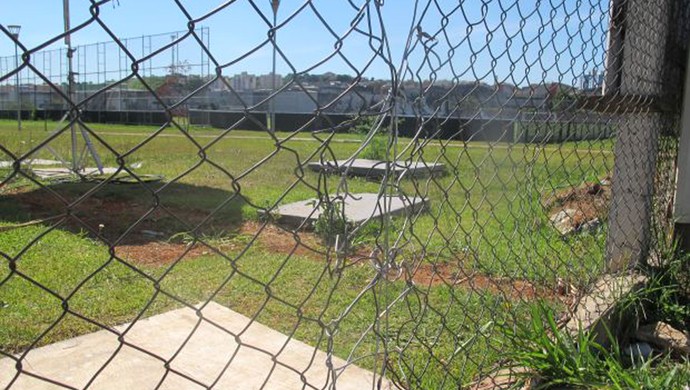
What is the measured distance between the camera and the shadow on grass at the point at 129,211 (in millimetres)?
4676

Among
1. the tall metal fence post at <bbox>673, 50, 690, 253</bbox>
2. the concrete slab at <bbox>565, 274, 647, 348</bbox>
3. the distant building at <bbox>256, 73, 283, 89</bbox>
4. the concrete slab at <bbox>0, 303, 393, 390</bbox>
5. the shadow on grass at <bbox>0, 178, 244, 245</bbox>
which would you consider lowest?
the shadow on grass at <bbox>0, 178, 244, 245</bbox>

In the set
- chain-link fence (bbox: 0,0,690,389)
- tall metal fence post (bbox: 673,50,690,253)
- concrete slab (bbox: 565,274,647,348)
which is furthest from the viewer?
tall metal fence post (bbox: 673,50,690,253)

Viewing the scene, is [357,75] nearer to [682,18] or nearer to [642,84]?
[642,84]

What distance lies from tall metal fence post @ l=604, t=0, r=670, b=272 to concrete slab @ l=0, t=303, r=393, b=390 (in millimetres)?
1603

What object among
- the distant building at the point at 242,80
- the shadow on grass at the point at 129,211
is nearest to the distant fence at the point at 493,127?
the distant building at the point at 242,80

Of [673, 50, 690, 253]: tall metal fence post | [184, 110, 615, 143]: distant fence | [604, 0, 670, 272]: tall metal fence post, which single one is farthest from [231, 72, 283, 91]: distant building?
[673, 50, 690, 253]: tall metal fence post

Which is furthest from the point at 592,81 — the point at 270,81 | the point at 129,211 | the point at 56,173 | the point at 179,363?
the point at 56,173

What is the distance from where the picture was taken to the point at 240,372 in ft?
6.77

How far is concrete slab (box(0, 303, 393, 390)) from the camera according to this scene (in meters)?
1.97

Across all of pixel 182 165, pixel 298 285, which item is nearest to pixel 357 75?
pixel 298 285

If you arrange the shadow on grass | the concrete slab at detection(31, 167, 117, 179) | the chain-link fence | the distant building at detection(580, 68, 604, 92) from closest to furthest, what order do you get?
the chain-link fence → the distant building at detection(580, 68, 604, 92) → the shadow on grass → the concrete slab at detection(31, 167, 117, 179)

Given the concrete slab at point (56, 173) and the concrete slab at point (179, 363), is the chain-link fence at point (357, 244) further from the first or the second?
the concrete slab at point (56, 173)

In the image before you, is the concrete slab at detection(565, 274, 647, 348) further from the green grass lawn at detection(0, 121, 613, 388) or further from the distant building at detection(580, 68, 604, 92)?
the distant building at detection(580, 68, 604, 92)

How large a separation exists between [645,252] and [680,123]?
67 centimetres
